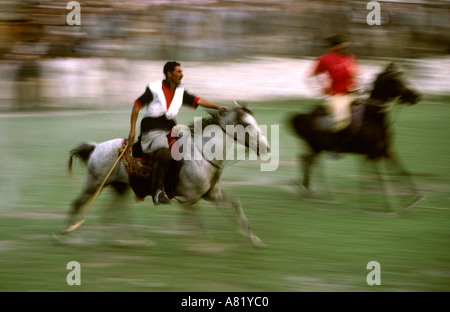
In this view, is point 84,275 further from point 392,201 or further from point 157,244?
point 392,201

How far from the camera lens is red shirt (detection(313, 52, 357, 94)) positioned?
10.0m

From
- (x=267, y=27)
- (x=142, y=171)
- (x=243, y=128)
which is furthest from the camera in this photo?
(x=267, y=27)

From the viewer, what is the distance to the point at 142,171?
A: 7.64m

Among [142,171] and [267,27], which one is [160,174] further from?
[267,27]

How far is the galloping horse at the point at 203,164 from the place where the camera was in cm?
727

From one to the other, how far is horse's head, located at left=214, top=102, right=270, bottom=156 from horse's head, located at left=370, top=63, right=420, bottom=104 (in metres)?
2.92

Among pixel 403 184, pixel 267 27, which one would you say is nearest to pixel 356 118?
pixel 403 184

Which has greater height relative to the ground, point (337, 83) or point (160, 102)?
point (337, 83)

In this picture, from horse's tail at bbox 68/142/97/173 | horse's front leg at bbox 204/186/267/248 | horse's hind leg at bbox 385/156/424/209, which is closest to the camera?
horse's front leg at bbox 204/186/267/248

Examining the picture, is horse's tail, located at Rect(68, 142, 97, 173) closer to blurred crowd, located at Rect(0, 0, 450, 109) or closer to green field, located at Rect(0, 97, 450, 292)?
green field, located at Rect(0, 97, 450, 292)

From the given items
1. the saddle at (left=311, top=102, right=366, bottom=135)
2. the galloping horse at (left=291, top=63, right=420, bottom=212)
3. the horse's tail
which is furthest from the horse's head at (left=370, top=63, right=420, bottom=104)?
the horse's tail

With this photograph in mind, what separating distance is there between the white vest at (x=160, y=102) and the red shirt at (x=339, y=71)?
10.6 ft

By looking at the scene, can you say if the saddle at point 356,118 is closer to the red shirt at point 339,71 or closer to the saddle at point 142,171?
the red shirt at point 339,71

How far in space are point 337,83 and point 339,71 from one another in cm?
16
